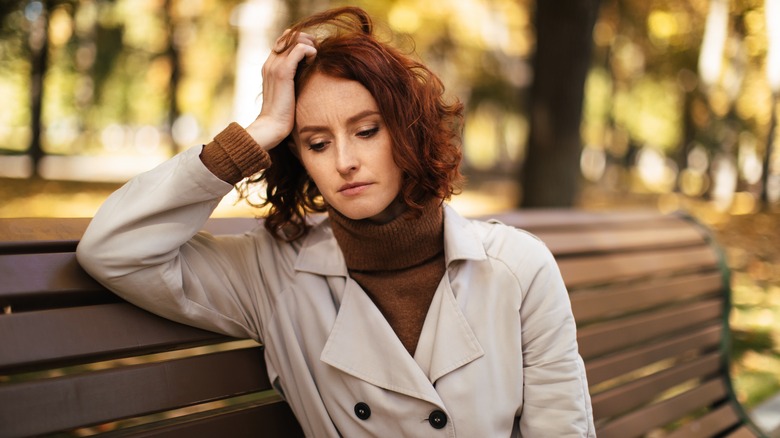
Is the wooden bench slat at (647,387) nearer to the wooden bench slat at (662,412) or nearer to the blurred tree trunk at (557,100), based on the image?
the wooden bench slat at (662,412)

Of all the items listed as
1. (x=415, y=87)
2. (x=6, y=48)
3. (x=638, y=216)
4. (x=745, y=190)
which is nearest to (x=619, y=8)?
(x=745, y=190)

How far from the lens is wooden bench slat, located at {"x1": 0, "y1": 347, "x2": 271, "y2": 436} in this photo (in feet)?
6.24

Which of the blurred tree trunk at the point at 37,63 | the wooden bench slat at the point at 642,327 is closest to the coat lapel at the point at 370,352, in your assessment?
the wooden bench slat at the point at 642,327

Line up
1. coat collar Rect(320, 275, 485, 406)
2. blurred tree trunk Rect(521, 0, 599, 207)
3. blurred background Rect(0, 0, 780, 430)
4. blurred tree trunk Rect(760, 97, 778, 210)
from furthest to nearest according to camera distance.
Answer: blurred tree trunk Rect(760, 97, 778, 210) < blurred background Rect(0, 0, 780, 430) < blurred tree trunk Rect(521, 0, 599, 207) < coat collar Rect(320, 275, 485, 406)

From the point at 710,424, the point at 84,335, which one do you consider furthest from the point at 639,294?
the point at 84,335

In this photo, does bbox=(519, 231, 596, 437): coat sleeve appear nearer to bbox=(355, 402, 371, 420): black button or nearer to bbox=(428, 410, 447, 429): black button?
bbox=(428, 410, 447, 429): black button

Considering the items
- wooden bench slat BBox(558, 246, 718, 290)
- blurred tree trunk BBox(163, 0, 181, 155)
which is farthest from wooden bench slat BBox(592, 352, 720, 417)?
blurred tree trunk BBox(163, 0, 181, 155)

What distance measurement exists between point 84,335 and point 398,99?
1.11 meters

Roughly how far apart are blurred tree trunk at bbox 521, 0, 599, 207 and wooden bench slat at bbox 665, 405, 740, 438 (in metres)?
3.85

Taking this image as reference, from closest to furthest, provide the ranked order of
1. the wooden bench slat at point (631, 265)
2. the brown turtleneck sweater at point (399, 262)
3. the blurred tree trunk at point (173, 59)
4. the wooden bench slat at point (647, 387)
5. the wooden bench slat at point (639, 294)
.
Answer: the brown turtleneck sweater at point (399, 262) → the wooden bench slat at point (647, 387) → the wooden bench slat at point (639, 294) → the wooden bench slat at point (631, 265) → the blurred tree trunk at point (173, 59)

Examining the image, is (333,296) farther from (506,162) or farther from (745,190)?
(506,162)

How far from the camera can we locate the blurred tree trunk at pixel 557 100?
23.4 ft

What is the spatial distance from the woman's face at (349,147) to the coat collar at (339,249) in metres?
0.22

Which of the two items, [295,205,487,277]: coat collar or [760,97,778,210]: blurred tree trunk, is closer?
[295,205,487,277]: coat collar
